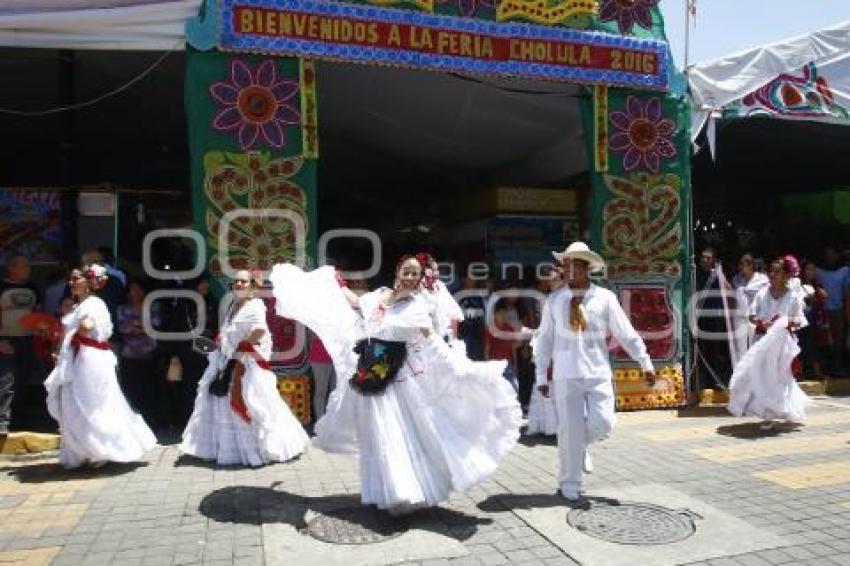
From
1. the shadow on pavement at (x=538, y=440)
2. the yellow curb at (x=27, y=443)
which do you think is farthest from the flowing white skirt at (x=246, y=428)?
the shadow on pavement at (x=538, y=440)

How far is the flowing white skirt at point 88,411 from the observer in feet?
20.0

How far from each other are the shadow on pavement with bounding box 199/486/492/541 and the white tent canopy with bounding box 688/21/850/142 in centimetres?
619

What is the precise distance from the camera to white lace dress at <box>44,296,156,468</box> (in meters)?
6.10

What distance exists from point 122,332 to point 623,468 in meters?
4.90

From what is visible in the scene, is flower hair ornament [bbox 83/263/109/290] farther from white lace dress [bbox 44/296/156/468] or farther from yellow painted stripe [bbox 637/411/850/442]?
yellow painted stripe [bbox 637/411/850/442]

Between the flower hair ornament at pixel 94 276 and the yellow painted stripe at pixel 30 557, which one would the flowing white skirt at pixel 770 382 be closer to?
the flower hair ornament at pixel 94 276

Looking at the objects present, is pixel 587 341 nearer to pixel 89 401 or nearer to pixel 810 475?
pixel 810 475

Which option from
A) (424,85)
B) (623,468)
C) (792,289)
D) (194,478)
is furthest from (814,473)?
(424,85)

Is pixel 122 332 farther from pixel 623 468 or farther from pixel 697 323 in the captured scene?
pixel 697 323

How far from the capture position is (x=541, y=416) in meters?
7.47

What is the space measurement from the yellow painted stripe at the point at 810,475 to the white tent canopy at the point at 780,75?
172 inches

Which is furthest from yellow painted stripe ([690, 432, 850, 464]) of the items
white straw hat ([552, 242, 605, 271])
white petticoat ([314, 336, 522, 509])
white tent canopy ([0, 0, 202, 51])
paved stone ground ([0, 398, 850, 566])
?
white tent canopy ([0, 0, 202, 51])

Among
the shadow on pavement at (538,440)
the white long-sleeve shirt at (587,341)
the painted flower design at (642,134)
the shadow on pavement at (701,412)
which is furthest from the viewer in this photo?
the painted flower design at (642,134)

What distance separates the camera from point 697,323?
9344 mm
